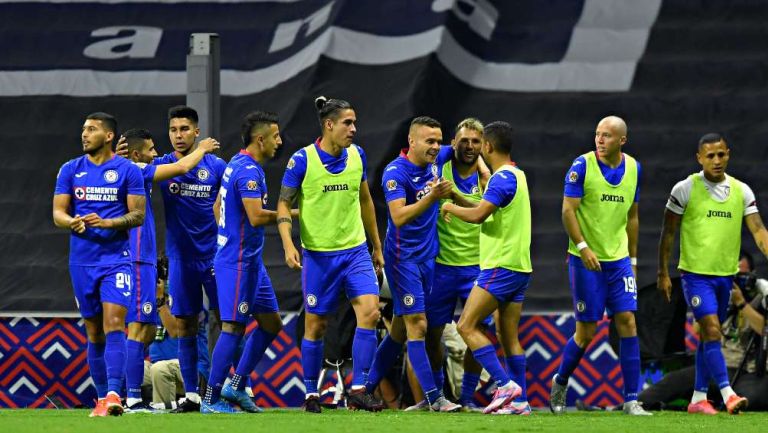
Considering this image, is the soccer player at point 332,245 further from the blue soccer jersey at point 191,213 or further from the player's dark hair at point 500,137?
the player's dark hair at point 500,137

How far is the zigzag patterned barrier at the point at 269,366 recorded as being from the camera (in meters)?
13.9

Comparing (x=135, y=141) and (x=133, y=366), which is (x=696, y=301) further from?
(x=135, y=141)

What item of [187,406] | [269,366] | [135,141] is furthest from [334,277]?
[269,366]

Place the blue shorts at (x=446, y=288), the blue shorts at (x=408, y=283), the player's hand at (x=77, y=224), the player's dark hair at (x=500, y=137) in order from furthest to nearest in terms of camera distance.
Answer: the blue shorts at (x=446, y=288) < the blue shorts at (x=408, y=283) < the player's dark hair at (x=500, y=137) < the player's hand at (x=77, y=224)

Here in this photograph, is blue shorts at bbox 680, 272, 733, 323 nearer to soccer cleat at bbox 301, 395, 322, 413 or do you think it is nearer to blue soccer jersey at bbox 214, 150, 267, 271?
soccer cleat at bbox 301, 395, 322, 413

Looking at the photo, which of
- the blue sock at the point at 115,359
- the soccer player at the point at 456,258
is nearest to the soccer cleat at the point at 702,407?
the soccer player at the point at 456,258

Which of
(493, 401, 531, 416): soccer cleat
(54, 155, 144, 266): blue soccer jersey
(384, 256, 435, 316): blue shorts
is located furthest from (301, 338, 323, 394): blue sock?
(54, 155, 144, 266): blue soccer jersey

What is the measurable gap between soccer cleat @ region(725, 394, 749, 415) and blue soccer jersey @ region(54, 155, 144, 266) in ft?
14.2

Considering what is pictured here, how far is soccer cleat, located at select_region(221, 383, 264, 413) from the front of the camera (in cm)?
1137

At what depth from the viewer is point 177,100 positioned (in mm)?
16391

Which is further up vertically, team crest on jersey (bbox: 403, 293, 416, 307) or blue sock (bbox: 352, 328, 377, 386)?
team crest on jersey (bbox: 403, 293, 416, 307)

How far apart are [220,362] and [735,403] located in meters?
3.61

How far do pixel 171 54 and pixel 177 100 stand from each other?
2.23 ft

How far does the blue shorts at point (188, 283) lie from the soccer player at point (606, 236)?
8.40 feet
